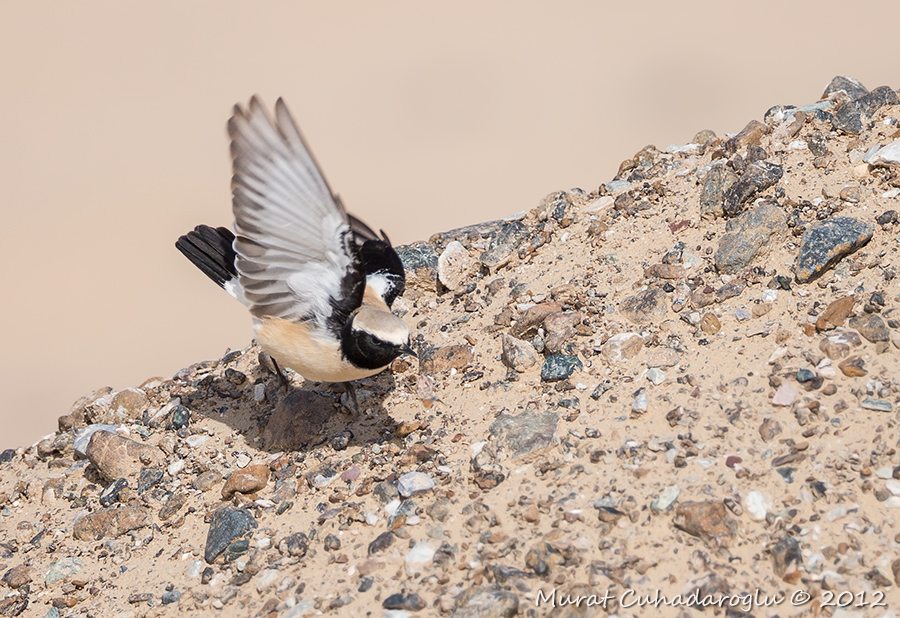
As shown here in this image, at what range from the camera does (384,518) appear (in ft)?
12.6

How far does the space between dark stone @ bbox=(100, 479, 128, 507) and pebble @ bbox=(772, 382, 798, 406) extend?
3.80m

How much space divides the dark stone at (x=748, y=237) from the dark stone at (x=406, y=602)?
2685 mm

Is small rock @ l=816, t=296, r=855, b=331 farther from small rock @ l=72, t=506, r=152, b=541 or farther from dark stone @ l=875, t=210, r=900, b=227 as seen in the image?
small rock @ l=72, t=506, r=152, b=541

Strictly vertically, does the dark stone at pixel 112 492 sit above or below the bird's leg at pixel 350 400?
below

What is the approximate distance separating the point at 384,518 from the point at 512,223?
9.06ft

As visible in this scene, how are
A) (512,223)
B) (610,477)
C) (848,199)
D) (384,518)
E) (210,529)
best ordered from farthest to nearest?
1. (512,223)
2. (848,199)
3. (210,529)
4. (384,518)
5. (610,477)

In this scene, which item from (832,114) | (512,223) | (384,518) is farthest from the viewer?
(512,223)

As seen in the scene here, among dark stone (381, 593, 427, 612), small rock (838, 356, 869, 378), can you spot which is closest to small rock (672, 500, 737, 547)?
small rock (838, 356, 869, 378)

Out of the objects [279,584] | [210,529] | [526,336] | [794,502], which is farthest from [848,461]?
[210,529]

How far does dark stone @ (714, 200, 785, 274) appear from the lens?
182 inches

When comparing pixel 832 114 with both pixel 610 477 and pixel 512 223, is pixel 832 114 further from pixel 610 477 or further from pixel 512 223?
pixel 610 477

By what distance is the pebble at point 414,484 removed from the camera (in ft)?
12.7

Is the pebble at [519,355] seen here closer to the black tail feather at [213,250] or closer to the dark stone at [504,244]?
the dark stone at [504,244]

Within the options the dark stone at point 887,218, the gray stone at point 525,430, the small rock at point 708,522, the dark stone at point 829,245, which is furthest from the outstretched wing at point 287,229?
the dark stone at point 887,218
